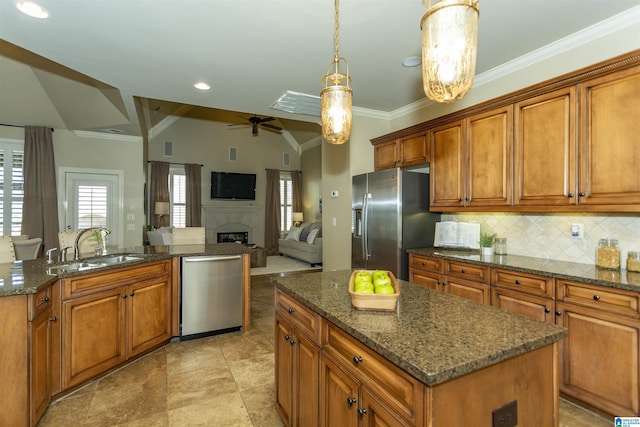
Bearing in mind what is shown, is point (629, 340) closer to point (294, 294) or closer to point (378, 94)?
point (294, 294)

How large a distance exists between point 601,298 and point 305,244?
6.25 m

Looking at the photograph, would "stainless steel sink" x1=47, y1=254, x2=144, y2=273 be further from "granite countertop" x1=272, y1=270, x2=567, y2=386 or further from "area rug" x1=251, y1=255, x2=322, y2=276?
"area rug" x1=251, y1=255, x2=322, y2=276

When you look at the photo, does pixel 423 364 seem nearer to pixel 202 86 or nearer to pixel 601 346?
pixel 601 346

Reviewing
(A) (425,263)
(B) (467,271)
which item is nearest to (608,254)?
(B) (467,271)

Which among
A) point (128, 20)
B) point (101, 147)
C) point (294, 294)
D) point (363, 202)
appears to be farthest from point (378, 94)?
point (101, 147)

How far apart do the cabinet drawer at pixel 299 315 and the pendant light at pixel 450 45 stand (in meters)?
1.12

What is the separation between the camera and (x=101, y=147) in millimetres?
6398

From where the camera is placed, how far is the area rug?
22.9 ft

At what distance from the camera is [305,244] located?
786 centimetres

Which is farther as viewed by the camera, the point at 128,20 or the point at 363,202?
the point at 363,202

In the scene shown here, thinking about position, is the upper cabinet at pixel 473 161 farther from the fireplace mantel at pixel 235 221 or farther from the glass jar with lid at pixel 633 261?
the fireplace mantel at pixel 235 221

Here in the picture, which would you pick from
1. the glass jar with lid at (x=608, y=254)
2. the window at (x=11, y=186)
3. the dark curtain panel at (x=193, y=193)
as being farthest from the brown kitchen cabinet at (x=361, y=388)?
the dark curtain panel at (x=193, y=193)

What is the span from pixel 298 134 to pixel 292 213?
2.52m

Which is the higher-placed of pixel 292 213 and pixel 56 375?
pixel 292 213
